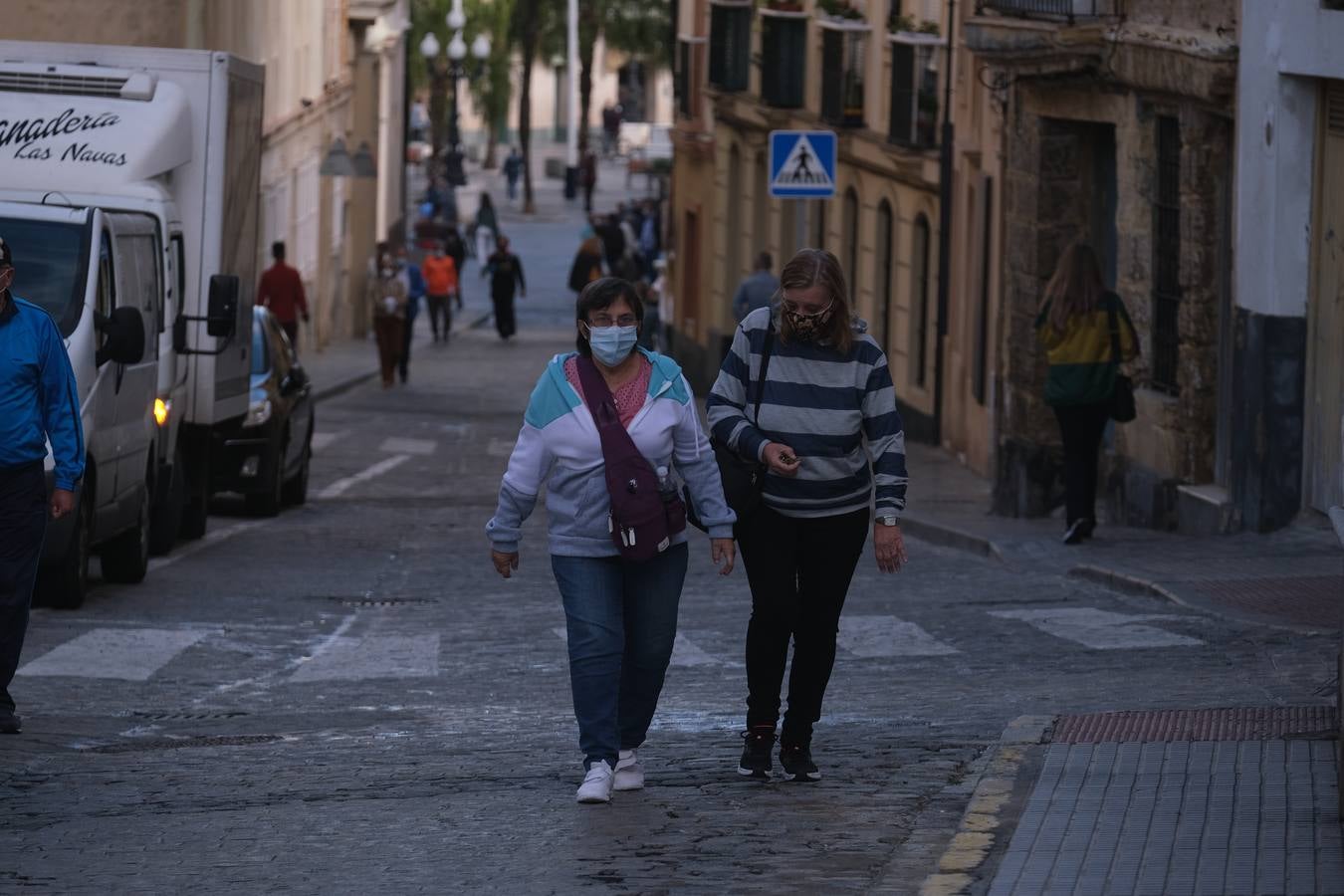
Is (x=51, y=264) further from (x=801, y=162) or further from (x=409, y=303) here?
(x=409, y=303)

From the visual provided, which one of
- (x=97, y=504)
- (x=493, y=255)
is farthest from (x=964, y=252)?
(x=493, y=255)

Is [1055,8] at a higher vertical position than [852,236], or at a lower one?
higher

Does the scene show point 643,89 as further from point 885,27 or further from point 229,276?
point 229,276

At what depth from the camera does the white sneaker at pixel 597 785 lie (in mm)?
8141

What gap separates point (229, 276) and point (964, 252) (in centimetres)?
1207

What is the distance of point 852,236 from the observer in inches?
1329

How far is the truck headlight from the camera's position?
20203mm

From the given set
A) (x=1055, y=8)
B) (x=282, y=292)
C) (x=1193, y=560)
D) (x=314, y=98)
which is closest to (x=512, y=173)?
(x=314, y=98)

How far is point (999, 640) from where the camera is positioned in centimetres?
1305

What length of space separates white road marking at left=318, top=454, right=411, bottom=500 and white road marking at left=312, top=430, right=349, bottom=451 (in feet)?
3.70

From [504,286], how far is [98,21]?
1874 cm

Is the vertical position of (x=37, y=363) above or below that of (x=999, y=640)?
above

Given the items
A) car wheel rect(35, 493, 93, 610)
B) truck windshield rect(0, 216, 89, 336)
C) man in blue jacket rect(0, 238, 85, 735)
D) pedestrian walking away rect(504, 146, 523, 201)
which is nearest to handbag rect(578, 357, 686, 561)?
man in blue jacket rect(0, 238, 85, 735)

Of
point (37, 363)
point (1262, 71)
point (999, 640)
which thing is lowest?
point (999, 640)
